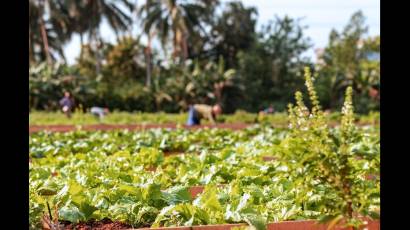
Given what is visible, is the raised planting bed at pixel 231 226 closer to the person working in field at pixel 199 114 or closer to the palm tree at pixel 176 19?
the person working in field at pixel 199 114

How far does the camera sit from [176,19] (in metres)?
38.7

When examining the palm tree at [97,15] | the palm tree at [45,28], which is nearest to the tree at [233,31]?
the palm tree at [97,15]

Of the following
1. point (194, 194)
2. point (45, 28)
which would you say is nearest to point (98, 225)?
point (194, 194)

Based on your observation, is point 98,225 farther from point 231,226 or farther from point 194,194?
point 194,194

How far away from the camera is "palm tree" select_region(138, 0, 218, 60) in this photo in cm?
3906

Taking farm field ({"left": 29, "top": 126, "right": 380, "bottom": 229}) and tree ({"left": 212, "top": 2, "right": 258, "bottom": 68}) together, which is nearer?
farm field ({"left": 29, "top": 126, "right": 380, "bottom": 229})

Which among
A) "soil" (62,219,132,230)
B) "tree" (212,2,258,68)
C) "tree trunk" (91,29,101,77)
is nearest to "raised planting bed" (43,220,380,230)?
"soil" (62,219,132,230)

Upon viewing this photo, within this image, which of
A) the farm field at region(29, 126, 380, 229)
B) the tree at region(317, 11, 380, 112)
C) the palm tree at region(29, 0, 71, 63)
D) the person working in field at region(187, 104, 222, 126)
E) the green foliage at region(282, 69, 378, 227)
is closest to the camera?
the green foliage at region(282, 69, 378, 227)

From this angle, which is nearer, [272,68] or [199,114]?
[199,114]

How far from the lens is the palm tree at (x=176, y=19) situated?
3906cm

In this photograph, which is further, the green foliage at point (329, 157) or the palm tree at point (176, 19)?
the palm tree at point (176, 19)

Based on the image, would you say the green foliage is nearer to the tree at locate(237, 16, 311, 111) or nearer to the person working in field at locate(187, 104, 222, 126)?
the person working in field at locate(187, 104, 222, 126)

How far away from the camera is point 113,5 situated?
137 feet
